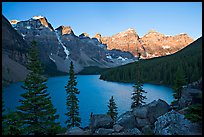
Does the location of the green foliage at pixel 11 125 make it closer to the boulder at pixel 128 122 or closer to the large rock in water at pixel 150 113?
the boulder at pixel 128 122

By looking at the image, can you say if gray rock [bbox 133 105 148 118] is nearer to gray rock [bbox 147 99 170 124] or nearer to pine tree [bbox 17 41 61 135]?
gray rock [bbox 147 99 170 124]

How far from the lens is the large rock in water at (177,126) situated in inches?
484

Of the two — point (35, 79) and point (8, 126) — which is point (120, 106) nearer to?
point (35, 79)

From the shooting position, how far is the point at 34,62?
21875mm

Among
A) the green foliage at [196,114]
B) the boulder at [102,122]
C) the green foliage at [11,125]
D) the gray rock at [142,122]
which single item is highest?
the green foliage at [196,114]

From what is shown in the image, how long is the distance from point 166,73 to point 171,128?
109m

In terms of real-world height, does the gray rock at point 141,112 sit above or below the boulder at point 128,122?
above

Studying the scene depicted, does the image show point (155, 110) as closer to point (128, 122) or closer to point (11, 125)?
point (128, 122)

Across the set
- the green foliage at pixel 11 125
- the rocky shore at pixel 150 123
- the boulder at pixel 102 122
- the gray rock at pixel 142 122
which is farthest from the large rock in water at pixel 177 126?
the green foliage at pixel 11 125

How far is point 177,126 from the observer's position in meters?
13.3

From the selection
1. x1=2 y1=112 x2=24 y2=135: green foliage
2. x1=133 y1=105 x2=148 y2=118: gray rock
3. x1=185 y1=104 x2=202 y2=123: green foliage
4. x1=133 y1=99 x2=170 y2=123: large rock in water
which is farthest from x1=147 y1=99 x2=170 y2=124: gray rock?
x1=2 y1=112 x2=24 y2=135: green foliage

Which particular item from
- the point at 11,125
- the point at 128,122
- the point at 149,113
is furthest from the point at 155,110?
the point at 11,125

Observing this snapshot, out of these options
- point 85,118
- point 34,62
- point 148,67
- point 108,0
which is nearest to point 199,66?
point 148,67

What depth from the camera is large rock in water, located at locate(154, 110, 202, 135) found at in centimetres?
1230
